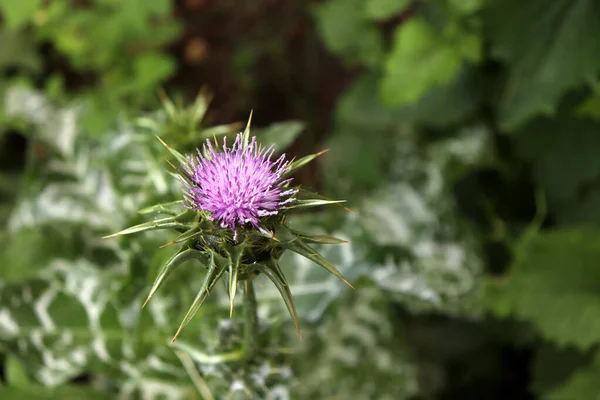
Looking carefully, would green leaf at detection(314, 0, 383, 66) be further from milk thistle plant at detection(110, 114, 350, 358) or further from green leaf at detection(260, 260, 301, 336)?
green leaf at detection(260, 260, 301, 336)

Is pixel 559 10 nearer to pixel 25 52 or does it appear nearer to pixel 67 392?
pixel 67 392

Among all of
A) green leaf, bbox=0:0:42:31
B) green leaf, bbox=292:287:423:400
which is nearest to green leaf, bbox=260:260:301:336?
green leaf, bbox=292:287:423:400

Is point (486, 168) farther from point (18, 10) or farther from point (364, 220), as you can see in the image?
point (18, 10)

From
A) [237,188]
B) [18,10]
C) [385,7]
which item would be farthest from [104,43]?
[237,188]

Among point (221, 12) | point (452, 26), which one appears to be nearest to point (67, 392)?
point (452, 26)

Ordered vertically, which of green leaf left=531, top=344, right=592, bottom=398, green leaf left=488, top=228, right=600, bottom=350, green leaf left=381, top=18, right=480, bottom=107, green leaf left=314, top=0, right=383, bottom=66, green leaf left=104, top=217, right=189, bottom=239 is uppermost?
green leaf left=314, top=0, right=383, bottom=66

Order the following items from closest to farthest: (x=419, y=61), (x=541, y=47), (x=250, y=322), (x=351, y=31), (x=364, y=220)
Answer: (x=250, y=322)
(x=541, y=47)
(x=419, y=61)
(x=364, y=220)
(x=351, y=31)

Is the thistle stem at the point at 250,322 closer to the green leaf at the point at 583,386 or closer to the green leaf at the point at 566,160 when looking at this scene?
the green leaf at the point at 583,386
